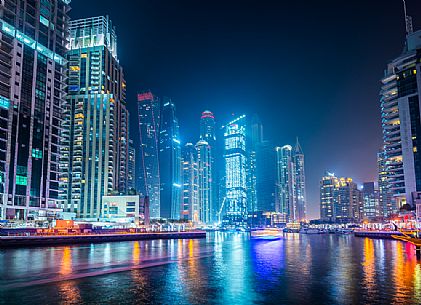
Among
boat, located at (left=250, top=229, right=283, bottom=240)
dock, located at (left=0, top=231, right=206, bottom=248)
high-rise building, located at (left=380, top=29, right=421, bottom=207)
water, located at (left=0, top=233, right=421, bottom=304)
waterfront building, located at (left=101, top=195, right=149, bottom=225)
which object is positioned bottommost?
boat, located at (left=250, top=229, right=283, bottom=240)

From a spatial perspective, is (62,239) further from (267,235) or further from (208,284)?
(208,284)

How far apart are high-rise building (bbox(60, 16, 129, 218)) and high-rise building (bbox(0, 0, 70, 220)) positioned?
37509 millimetres

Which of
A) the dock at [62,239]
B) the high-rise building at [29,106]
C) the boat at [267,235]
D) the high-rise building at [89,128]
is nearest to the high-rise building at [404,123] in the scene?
the boat at [267,235]

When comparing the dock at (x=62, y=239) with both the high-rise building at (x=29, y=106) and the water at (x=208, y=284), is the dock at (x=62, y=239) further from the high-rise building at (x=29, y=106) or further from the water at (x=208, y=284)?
the water at (x=208, y=284)

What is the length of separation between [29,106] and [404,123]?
135132mm

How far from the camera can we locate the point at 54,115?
144m

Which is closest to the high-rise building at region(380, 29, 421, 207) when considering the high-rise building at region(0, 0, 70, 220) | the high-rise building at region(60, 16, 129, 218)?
the high-rise building at region(60, 16, 129, 218)

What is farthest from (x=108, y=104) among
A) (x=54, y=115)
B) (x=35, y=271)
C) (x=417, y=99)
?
(x=35, y=271)

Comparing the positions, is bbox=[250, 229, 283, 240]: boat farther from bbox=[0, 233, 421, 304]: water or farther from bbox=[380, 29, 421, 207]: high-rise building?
bbox=[0, 233, 421, 304]: water

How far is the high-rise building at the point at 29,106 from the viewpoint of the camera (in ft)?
402

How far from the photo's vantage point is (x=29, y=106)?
132000 mm

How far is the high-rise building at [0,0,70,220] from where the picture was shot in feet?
402

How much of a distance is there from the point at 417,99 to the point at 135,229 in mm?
121930

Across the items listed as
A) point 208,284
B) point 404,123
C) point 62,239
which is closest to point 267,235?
point 404,123
